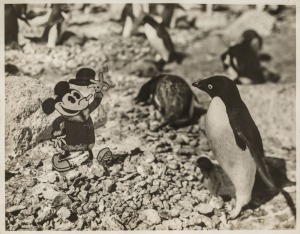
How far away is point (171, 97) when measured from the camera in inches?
49.0

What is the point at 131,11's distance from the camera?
4.23ft

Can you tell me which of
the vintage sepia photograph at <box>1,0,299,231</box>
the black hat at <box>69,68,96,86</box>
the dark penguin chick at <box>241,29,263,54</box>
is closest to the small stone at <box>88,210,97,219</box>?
Result: the vintage sepia photograph at <box>1,0,299,231</box>

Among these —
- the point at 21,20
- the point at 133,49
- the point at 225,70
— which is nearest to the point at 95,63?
the point at 133,49

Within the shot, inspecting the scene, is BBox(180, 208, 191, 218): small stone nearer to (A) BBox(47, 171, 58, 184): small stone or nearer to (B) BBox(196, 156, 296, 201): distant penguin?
(B) BBox(196, 156, 296, 201): distant penguin

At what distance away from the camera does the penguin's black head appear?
1229 mm

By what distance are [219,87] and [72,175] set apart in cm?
43

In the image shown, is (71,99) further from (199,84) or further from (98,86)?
(199,84)

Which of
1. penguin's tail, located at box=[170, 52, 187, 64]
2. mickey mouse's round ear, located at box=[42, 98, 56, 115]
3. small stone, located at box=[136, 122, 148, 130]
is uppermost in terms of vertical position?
penguin's tail, located at box=[170, 52, 187, 64]

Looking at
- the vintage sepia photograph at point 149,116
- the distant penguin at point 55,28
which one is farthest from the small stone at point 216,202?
the distant penguin at point 55,28

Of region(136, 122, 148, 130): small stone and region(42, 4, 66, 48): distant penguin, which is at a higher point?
region(42, 4, 66, 48): distant penguin

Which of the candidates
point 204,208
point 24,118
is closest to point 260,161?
point 204,208

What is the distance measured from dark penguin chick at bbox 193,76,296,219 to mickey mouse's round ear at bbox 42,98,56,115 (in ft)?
1.30

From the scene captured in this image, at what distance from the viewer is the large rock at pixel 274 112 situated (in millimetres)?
1278

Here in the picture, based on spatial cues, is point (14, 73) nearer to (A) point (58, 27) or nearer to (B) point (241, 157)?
(A) point (58, 27)
